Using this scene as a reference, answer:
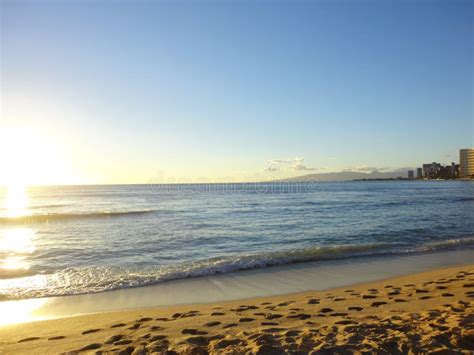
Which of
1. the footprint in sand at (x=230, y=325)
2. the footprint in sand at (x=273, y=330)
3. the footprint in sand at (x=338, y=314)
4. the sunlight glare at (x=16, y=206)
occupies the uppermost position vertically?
the footprint in sand at (x=273, y=330)

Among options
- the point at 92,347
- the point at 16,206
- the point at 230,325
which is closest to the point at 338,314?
the point at 230,325

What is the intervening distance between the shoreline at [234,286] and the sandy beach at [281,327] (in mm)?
636

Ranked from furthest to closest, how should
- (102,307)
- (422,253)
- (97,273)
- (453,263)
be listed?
(422,253), (453,263), (97,273), (102,307)

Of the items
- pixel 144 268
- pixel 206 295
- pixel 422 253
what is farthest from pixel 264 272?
pixel 422 253

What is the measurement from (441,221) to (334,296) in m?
17.1

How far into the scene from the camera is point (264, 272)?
9719 millimetres

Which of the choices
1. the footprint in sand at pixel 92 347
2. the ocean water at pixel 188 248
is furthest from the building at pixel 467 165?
the footprint in sand at pixel 92 347

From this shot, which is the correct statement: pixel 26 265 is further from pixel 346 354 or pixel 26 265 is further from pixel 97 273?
pixel 346 354

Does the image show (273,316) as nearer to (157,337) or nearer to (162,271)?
(157,337)

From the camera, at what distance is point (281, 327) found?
493cm

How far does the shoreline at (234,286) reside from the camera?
6.88m

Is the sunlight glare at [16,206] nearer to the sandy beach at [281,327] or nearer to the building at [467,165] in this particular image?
the sandy beach at [281,327]

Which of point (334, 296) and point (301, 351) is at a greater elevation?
point (301, 351)

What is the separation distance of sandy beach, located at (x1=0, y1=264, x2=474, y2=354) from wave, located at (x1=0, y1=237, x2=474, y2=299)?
2275 mm
